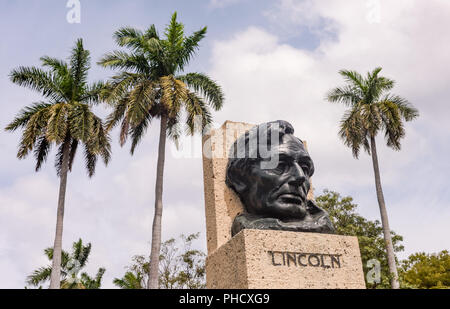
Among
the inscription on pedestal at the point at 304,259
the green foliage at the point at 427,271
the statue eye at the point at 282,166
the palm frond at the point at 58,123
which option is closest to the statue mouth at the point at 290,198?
the statue eye at the point at 282,166

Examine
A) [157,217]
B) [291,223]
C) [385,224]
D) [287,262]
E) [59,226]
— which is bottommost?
[287,262]

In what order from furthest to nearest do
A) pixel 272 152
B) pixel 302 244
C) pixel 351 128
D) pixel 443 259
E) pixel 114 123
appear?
pixel 443 259 < pixel 351 128 < pixel 114 123 < pixel 272 152 < pixel 302 244

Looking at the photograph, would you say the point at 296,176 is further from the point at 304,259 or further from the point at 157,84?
the point at 157,84

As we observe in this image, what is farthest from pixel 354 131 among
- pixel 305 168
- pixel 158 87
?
pixel 305 168

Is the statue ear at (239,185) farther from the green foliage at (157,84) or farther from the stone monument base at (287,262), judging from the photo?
the green foliage at (157,84)

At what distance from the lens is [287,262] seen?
4891 mm

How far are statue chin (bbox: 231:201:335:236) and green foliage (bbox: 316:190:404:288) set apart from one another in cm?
1446

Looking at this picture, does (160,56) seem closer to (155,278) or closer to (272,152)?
(155,278)

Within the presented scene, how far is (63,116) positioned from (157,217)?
17.6ft

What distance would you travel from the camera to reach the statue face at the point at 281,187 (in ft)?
17.4

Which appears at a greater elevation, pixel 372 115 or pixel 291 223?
pixel 372 115
